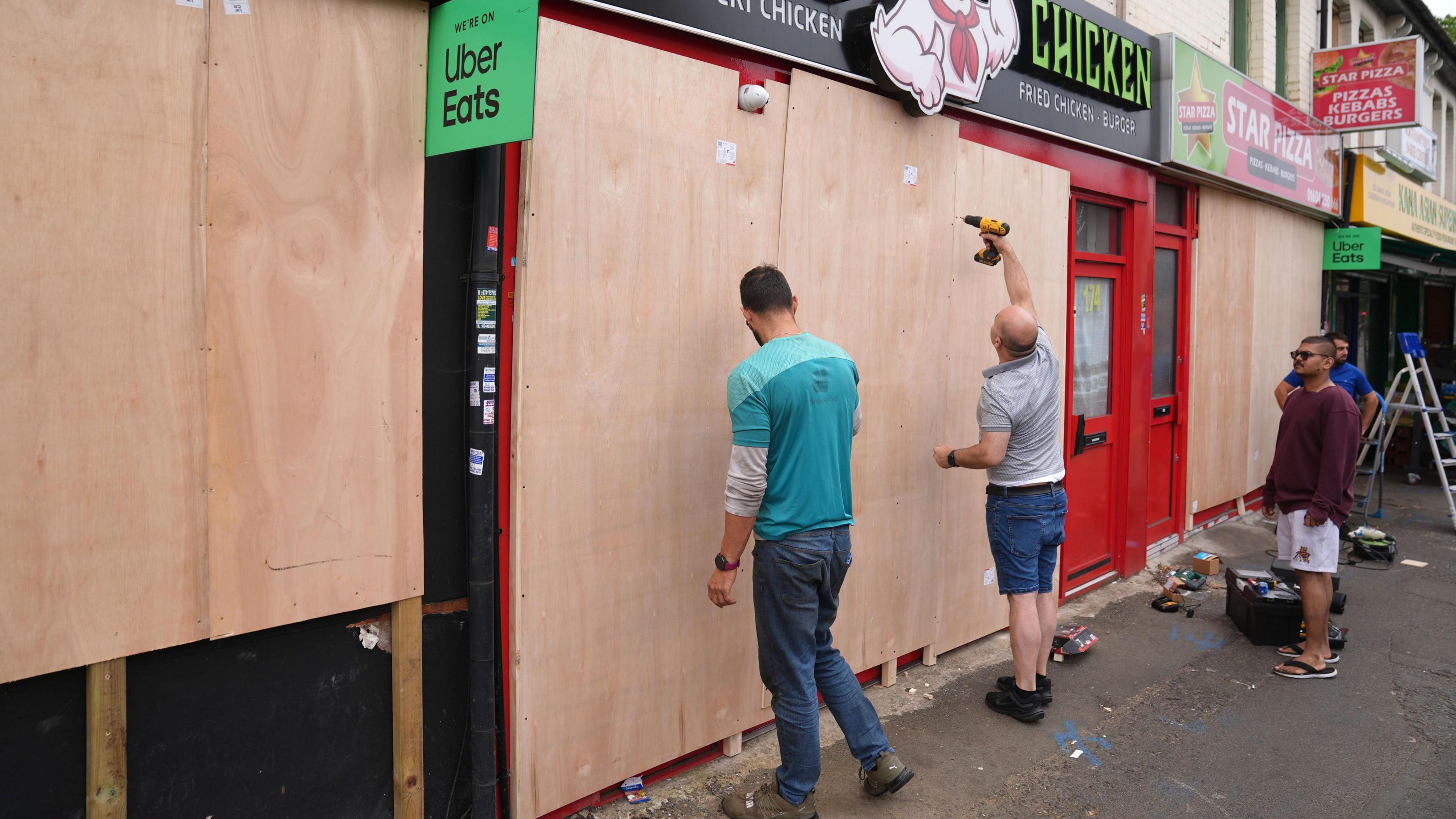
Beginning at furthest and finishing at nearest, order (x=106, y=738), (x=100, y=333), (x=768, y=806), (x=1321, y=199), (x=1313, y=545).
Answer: (x=1321, y=199) → (x=1313, y=545) → (x=768, y=806) → (x=106, y=738) → (x=100, y=333)

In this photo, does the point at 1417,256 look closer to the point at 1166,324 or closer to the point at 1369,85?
the point at 1369,85

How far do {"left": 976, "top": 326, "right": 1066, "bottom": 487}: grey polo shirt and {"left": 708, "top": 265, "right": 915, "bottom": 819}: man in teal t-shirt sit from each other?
1224 mm

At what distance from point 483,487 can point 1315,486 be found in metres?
4.88

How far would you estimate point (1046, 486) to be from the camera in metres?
4.60

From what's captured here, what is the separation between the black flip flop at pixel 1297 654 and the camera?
5.45 metres

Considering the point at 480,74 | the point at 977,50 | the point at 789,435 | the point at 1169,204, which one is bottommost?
the point at 789,435

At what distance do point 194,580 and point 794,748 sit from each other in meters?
2.15

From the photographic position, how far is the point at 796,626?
11.3 ft

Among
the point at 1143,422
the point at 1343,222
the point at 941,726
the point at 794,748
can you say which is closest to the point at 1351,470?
the point at 1143,422

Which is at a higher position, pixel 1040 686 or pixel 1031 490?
pixel 1031 490

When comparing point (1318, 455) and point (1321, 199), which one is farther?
point (1321, 199)

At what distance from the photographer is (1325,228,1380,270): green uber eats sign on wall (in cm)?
1102

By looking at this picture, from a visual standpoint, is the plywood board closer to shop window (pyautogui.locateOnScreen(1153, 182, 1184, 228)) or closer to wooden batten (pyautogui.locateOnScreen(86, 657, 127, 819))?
shop window (pyautogui.locateOnScreen(1153, 182, 1184, 228))

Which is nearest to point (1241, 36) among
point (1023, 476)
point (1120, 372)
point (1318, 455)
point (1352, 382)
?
point (1352, 382)
